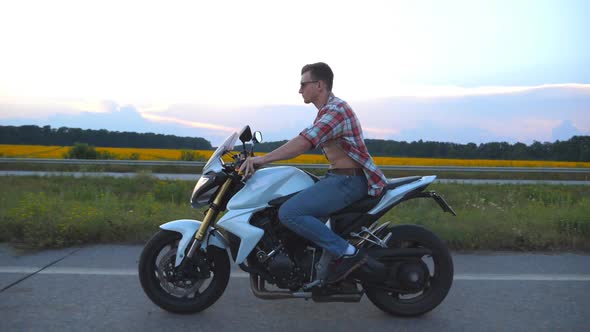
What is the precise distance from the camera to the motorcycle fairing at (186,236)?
361 cm

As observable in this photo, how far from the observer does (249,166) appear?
11.3ft

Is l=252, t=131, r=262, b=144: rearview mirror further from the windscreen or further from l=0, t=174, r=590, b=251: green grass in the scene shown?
l=0, t=174, r=590, b=251: green grass

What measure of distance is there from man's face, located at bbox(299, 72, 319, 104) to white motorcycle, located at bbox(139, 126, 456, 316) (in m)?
0.47

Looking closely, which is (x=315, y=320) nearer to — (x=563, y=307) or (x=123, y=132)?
(x=563, y=307)

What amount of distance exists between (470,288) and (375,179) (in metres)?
1.38

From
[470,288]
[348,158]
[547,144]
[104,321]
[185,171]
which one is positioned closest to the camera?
[104,321]

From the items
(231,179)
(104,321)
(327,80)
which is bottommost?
(104,321)

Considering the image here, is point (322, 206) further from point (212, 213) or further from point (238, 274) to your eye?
point (238, 274)

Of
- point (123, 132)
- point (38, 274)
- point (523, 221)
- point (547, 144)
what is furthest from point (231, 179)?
point (123, 132)

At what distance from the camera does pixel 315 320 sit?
3574mm

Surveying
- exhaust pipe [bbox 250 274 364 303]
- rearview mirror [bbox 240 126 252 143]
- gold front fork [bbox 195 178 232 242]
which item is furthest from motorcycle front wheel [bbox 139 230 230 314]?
rearview mirror [bbox 240 126 252 143]

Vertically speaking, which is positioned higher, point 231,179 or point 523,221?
point 231,179

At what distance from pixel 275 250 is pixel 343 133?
939 millimetres

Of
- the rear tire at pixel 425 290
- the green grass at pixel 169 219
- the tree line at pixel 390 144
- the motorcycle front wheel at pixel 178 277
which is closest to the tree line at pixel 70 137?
the tree line at pixel 390 144
